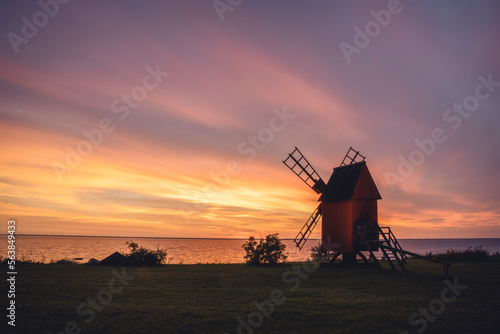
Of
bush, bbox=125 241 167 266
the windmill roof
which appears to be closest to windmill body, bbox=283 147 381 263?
the windmill roof

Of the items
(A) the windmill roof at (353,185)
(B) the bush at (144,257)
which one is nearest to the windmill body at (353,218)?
(A) the windmill roof at (353,185)

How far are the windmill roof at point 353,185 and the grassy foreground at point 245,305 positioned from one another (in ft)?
31.7

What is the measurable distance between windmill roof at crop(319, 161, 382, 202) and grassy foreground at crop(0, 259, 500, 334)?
9661 mm

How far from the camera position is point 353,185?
2848 cm

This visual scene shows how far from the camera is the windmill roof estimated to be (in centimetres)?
2842

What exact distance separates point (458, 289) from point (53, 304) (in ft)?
59.4

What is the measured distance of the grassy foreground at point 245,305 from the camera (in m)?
10.1

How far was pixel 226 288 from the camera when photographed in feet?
55.6

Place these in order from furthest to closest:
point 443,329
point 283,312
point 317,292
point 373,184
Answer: point 373,184 < point 317,292 < point 283,312 < point 443,329

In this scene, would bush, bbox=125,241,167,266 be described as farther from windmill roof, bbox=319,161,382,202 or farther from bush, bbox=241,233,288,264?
windmill roof, bbox=319,161,382,202

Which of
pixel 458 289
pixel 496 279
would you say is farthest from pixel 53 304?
pixel 496 279

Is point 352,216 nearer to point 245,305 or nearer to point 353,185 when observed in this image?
point 353,185

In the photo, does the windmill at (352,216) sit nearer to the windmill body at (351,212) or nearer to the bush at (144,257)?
the windmill body at (351,212)

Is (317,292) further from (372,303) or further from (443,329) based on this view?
(443,329)
